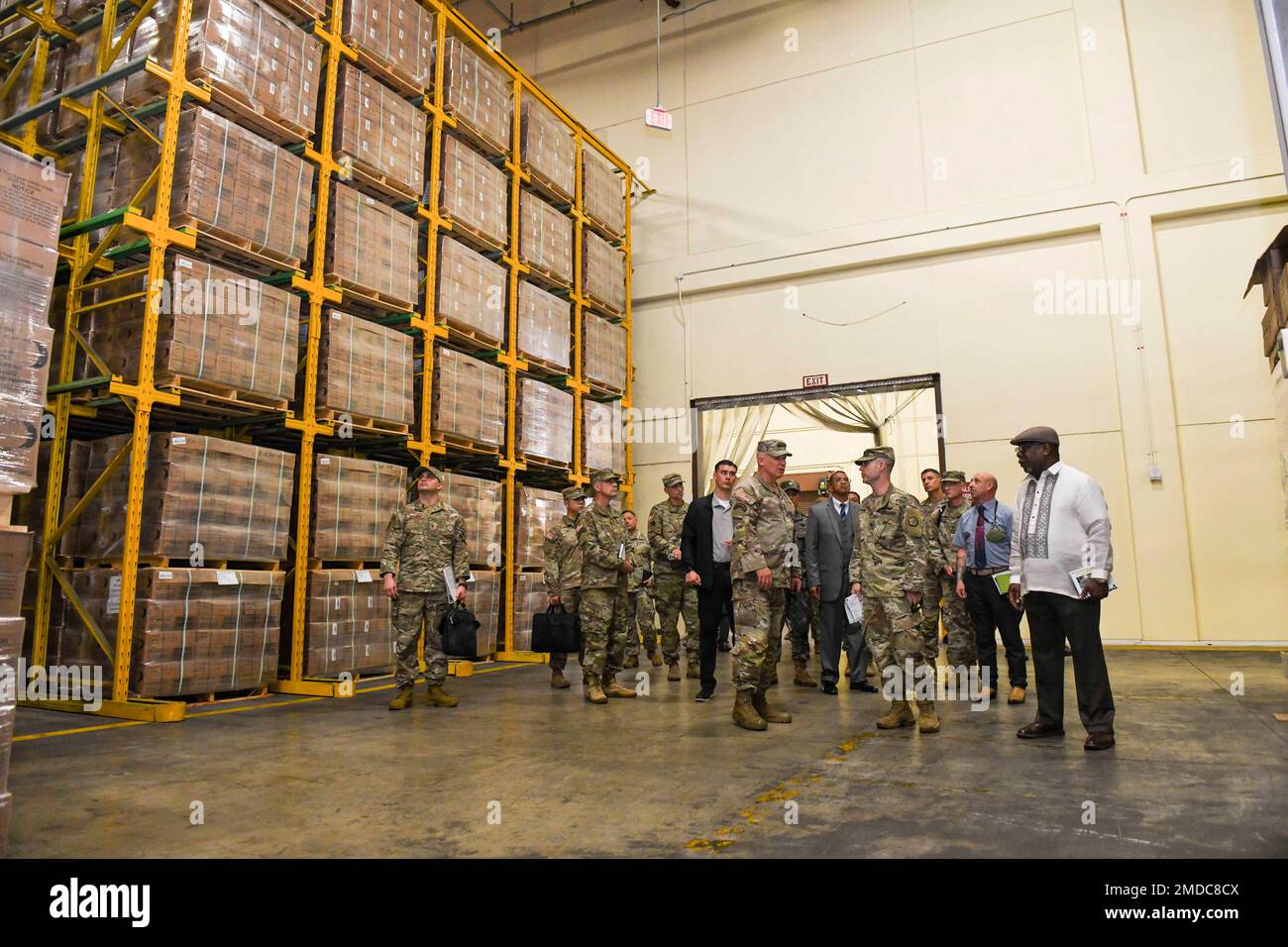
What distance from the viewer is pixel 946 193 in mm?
12742

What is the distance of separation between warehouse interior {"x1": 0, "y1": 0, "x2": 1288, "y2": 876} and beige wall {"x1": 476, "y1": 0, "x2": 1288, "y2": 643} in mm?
61

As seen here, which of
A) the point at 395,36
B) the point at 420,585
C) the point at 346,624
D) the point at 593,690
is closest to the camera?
the point at 420,585

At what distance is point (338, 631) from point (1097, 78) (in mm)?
13127

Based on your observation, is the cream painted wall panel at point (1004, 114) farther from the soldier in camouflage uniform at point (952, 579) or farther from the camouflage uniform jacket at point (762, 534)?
the camouflage uniform jacket at point (762, 534)

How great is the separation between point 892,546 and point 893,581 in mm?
257

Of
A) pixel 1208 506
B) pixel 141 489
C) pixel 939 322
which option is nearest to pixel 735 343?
pixel 939 322

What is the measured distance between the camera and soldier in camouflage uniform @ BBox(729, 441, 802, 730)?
5.57 meters

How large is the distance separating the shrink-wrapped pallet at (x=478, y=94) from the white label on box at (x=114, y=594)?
7138 millimetres

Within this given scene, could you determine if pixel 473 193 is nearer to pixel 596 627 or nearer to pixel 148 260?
pixel 148 260

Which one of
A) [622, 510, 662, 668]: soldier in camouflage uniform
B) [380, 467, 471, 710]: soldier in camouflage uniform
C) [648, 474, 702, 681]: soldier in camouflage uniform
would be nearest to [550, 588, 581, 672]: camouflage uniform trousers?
[622, 510, 662, 668]: soldier in camouflage uniform

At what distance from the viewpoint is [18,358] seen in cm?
327

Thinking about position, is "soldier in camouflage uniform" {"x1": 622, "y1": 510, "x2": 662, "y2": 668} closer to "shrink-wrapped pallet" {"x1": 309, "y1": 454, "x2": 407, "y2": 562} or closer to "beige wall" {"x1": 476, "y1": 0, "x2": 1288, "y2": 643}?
"shrink-wrapped pallet" {"x1": 309, "y1": 454, "x2": 407, "y2": 562}

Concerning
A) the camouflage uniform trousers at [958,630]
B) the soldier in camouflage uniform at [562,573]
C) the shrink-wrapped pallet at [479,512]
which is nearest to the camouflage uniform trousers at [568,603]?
the soldier in camouflage uniform at [562,573]

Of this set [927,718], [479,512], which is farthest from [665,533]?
[927,718]
